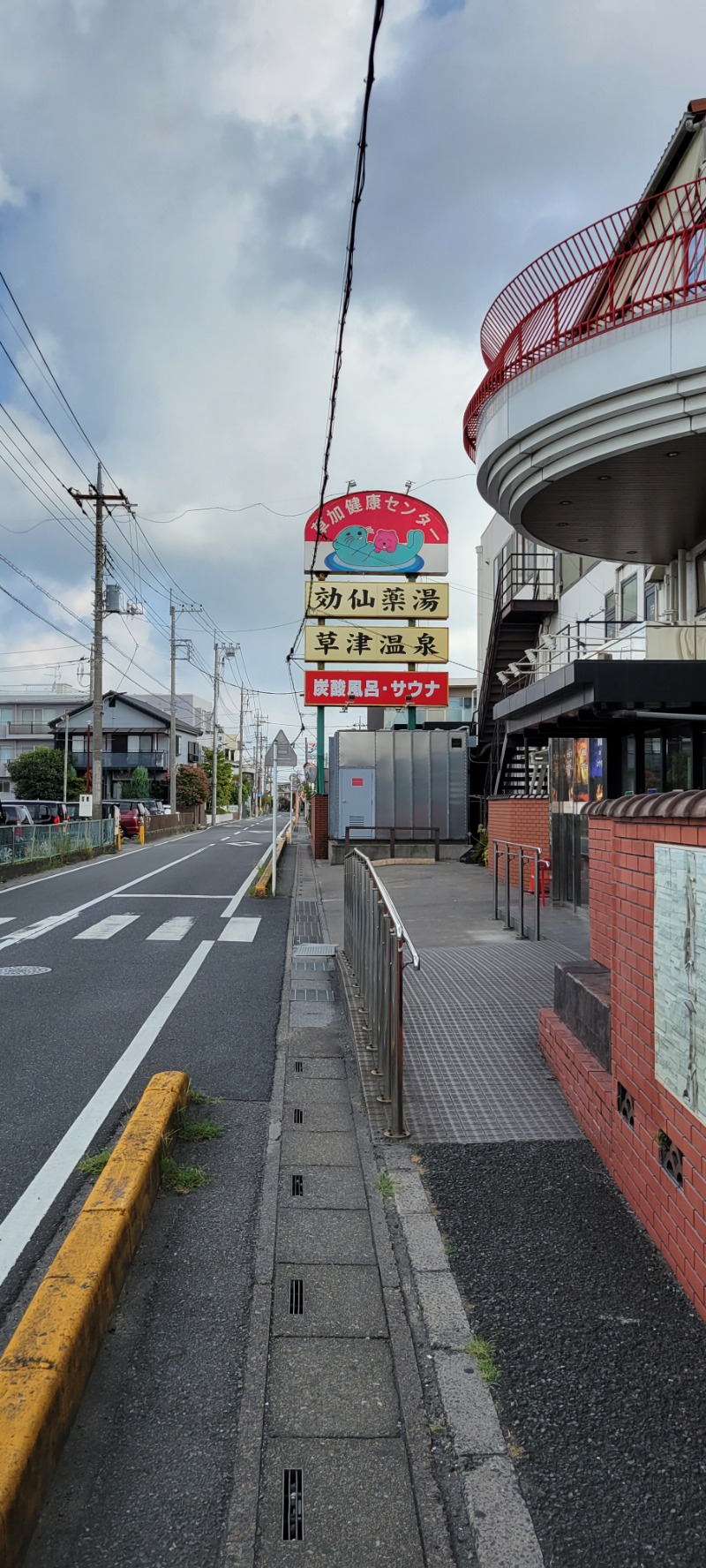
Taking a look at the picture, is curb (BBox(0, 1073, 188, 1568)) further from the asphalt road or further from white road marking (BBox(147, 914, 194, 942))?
white road marking (BBox(147, 914, 194, 942))

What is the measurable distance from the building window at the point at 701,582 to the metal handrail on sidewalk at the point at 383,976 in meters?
5.53

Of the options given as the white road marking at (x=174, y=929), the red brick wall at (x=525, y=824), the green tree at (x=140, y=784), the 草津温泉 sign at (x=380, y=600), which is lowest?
the white road marking at (x=174, y=929)

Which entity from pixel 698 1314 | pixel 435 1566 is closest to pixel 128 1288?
pixel 435 1566

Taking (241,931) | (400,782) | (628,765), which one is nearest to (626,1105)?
(628,765)

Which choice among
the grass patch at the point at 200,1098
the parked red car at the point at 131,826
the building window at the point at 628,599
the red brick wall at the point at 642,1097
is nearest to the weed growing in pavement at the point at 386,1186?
the red brick wall at the point at 642,1097

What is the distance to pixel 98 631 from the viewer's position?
31984 millimetres

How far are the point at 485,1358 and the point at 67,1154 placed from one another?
2.71 m

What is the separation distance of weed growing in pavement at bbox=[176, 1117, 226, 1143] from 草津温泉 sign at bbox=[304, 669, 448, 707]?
76.2ft

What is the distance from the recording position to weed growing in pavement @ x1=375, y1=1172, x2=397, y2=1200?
4457 millimetres

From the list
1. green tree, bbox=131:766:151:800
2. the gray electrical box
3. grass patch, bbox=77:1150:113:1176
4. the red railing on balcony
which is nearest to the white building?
the red railing on balcony

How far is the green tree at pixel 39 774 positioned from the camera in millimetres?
64812

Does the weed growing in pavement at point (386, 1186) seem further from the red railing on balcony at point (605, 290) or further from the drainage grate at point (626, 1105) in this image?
the red railing on balcony at point (605, 290)

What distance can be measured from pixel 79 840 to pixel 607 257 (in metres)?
22.0

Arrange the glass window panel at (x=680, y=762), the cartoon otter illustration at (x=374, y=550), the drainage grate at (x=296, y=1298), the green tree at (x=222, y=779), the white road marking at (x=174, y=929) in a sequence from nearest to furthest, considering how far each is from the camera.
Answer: the drainage grate at (x=296, y=1298), the glass window panel at (x=680, y=762), the white road marking at (x=174, y=929), the cartoon otter illustration at (x=374, y=550), the green tree at (x=222, y=779)
